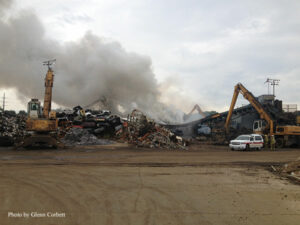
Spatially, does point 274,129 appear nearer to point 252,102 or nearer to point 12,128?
point 252,102

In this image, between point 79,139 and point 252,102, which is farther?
point 252,102

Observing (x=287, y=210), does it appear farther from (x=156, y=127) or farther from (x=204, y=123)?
(x=204, y=123)

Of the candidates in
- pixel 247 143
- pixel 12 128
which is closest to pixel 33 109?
pixel 12 128

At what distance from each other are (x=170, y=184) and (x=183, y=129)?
3281cm

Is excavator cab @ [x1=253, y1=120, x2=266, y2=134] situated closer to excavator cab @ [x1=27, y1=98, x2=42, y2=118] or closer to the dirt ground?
the dirt ground

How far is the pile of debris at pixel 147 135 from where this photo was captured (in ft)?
79.6

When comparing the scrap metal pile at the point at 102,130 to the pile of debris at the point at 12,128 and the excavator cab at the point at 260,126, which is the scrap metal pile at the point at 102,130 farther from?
the excavator cab at the point at 260,126

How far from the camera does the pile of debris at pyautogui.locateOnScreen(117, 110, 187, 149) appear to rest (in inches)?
955

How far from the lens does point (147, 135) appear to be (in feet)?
82.3

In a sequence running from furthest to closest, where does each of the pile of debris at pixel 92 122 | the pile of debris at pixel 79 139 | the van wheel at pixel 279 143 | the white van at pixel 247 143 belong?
the pile of debris at pixel 92 122 < the van wheel at pixel 279 143 < the pile of debris at pixel 79 139 < the white van at pixel 247 143

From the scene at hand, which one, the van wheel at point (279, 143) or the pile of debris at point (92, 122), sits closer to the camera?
the van wheel at point (279, 143)
